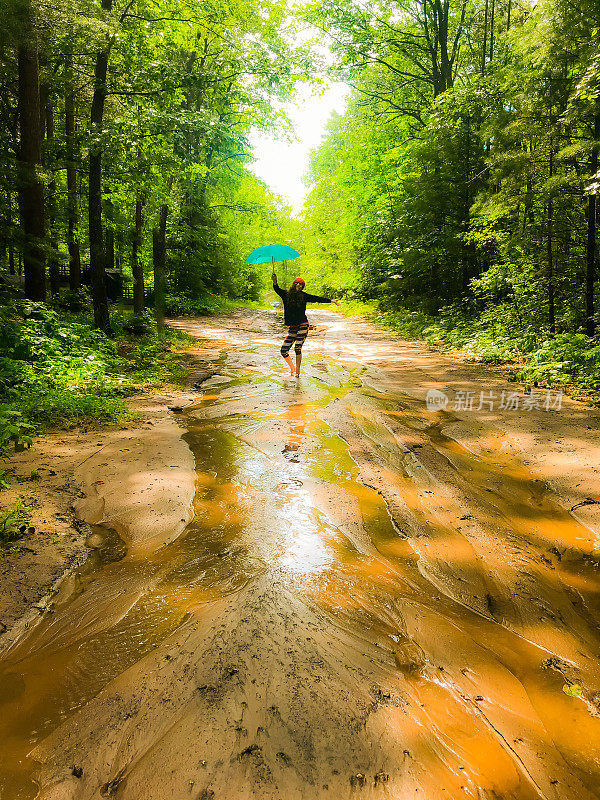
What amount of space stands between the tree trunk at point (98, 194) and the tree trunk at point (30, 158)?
1.08 m

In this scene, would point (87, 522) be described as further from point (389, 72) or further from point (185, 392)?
point (389, 72)

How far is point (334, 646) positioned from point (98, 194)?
36.5 feet

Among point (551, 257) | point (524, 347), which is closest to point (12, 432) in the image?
point (524, 347)

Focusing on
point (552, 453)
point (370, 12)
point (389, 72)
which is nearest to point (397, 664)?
point (552, 453)

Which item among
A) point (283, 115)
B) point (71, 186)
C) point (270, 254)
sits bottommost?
point (270, 254)

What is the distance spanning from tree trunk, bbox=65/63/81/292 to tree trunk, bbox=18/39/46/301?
1138mm

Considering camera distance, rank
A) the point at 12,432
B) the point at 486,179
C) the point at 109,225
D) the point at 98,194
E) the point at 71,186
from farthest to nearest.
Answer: the point at 109,225 < the point at 71,186 < the point at 486,179 < the point at 98,194 < the point at 12,432

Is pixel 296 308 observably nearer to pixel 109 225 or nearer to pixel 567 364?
pixel 567 364

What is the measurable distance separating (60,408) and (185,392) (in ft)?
8.39

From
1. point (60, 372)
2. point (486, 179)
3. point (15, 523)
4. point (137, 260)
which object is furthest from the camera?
point (137, 260)

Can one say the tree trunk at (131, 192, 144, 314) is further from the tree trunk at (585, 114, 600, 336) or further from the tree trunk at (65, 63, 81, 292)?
the tree trunk at (585, 114, 600, 336)

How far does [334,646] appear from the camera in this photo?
2.58m

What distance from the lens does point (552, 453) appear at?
515 cm

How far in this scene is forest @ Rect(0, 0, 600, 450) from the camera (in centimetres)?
828
